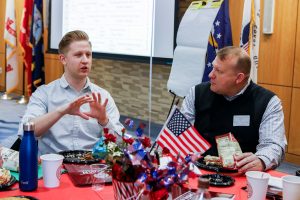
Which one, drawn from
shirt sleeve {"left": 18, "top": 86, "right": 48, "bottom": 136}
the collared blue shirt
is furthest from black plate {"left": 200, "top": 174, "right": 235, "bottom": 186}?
shirt sleeve {"left": 18, "top": 86, "right": 48, "bottom": 136}

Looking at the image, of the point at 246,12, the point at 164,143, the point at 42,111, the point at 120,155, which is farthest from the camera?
the point at 246,12

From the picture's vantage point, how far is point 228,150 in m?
1.87

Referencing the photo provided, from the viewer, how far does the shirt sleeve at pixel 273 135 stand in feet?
6.62

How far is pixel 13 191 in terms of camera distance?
4.83ft

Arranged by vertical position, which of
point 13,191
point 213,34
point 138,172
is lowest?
point 13,191

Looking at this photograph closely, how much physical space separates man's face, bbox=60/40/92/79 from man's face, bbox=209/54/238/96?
2.48ft

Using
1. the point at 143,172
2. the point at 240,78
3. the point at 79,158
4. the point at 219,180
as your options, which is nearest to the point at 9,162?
the point at 79,158

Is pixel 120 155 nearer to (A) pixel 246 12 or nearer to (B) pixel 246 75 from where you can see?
(B) pixel 246 75

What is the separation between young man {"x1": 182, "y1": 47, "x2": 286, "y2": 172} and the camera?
223 cm

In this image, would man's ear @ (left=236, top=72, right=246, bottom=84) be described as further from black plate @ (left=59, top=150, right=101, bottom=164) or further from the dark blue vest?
black plate @ (left=59, top=150, right=101, bottom=164)

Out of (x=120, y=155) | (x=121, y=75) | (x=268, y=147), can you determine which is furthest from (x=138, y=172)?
(x=121, y=75)

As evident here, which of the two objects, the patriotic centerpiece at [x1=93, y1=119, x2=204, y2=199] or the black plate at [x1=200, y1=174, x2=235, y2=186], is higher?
the patriotic centerpiece at [x1=93, y1=119, x2=204, y2=199]

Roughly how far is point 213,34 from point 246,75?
1905mm

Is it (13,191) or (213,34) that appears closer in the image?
(13,191)
